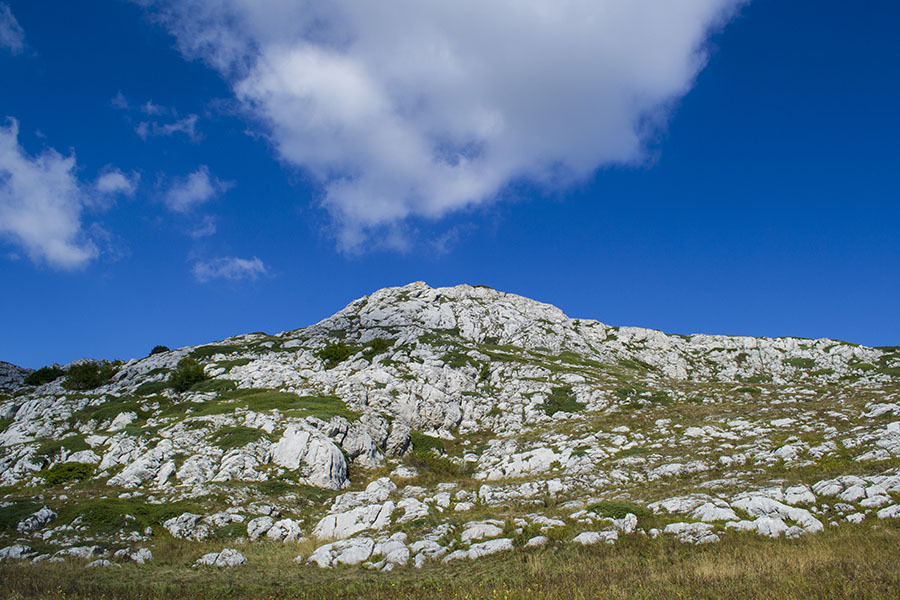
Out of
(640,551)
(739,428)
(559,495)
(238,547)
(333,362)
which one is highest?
(333,362)

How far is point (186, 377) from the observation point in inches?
2392

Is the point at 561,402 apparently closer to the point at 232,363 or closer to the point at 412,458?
the point at 412,458

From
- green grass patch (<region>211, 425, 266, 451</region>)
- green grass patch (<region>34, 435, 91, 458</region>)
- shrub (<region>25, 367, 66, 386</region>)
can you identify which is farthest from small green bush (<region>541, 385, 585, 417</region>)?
shrub (<region>25, 367, 66, 386</region>)

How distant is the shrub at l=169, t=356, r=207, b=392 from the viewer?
59812 millimetres

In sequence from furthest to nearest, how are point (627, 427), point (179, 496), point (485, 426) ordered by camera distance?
point (485, 426)
point (627, 427)
point (179, 496)

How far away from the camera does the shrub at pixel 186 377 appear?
59.8m

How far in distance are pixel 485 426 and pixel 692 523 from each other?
112 feet

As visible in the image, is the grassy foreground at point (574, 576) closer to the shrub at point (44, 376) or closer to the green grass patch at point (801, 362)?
the shrub at point (44, 376)

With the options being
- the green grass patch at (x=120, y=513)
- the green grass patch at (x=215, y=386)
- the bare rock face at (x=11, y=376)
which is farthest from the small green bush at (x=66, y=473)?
the bare rock face at (x=11, y=376)

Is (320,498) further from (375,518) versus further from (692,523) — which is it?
(692,523)

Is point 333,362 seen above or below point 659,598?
above

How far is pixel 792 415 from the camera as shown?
37.8 m

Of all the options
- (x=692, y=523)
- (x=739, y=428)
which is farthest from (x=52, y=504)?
(x=739, y=428)

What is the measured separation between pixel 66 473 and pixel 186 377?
1079 inches
